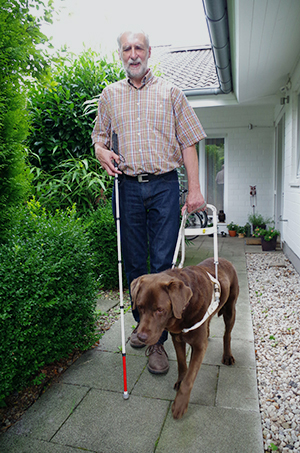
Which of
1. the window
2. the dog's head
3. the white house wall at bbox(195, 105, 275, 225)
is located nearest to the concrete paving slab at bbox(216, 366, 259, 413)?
the dog's head

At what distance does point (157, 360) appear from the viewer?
231 centimetres

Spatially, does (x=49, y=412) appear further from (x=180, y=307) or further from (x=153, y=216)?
(x=153, y=216)

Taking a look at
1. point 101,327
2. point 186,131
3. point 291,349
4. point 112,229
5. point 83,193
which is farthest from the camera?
point 83,193

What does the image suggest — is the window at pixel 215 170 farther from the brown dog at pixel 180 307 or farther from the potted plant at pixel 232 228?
the brown dog at pixel 180 307

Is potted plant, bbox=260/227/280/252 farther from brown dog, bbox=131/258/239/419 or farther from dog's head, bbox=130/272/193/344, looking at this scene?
dog's head, bbox=130/272/193/344

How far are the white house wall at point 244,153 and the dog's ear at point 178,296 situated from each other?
286 inches

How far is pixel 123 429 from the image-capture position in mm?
1771

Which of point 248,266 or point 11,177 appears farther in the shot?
point 248,266

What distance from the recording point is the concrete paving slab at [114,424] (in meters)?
1.68

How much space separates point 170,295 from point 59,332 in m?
0.92

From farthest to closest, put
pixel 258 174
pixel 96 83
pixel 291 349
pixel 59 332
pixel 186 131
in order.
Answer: pixel 258 174, pixel 96 83, pixel 291 349, pixel 186 131, pixel 59 332

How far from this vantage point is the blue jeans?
7.91 ft

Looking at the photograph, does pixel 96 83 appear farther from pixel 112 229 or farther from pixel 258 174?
pixel 258 174

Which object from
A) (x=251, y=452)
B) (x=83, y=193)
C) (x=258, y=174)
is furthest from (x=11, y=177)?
(x=258, y=174)
